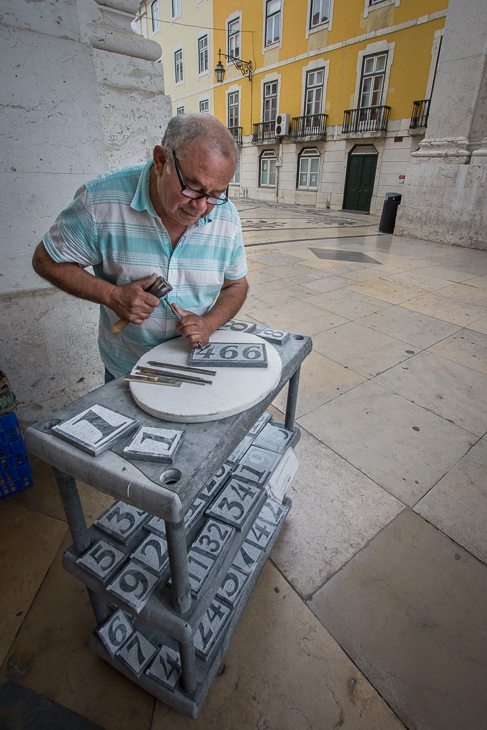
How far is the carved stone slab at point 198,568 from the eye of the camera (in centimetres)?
103

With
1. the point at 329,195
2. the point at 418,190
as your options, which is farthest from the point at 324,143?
the point at 418,190

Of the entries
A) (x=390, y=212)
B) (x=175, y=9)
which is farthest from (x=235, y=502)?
(x=175, y=9)

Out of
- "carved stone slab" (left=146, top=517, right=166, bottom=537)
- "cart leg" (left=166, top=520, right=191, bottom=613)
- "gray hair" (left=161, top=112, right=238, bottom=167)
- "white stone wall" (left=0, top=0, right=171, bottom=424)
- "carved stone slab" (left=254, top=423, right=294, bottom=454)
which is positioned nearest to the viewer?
"cart leg" (left=166, top=520, right=191, bottom=613)

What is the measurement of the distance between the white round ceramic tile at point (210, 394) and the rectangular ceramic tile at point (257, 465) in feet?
1.51

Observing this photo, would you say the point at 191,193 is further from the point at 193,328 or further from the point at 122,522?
the point at 122,522

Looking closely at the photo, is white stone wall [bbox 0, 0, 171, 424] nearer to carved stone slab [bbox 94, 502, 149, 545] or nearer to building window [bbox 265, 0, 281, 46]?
carved stone slab [bbox 94, 502, 149, 545]

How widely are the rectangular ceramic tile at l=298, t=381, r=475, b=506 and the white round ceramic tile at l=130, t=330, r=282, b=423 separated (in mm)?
1282

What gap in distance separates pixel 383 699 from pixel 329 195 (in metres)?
16.9

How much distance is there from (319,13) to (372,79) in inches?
159

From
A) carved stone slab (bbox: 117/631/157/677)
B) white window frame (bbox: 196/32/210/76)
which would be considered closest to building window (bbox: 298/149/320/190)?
white window frame (bbox: 196/32/210/76)

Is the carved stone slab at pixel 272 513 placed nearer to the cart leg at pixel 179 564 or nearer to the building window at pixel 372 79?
the cart leg at pixel 179 564

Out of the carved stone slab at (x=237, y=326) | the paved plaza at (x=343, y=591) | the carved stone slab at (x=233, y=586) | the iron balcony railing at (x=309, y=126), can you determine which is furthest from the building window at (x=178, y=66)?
the carved stone slab at (x=233, y=586)

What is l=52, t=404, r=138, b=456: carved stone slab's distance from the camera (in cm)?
85

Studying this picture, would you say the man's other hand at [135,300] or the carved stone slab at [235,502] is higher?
the man's other hand at [135,300]
